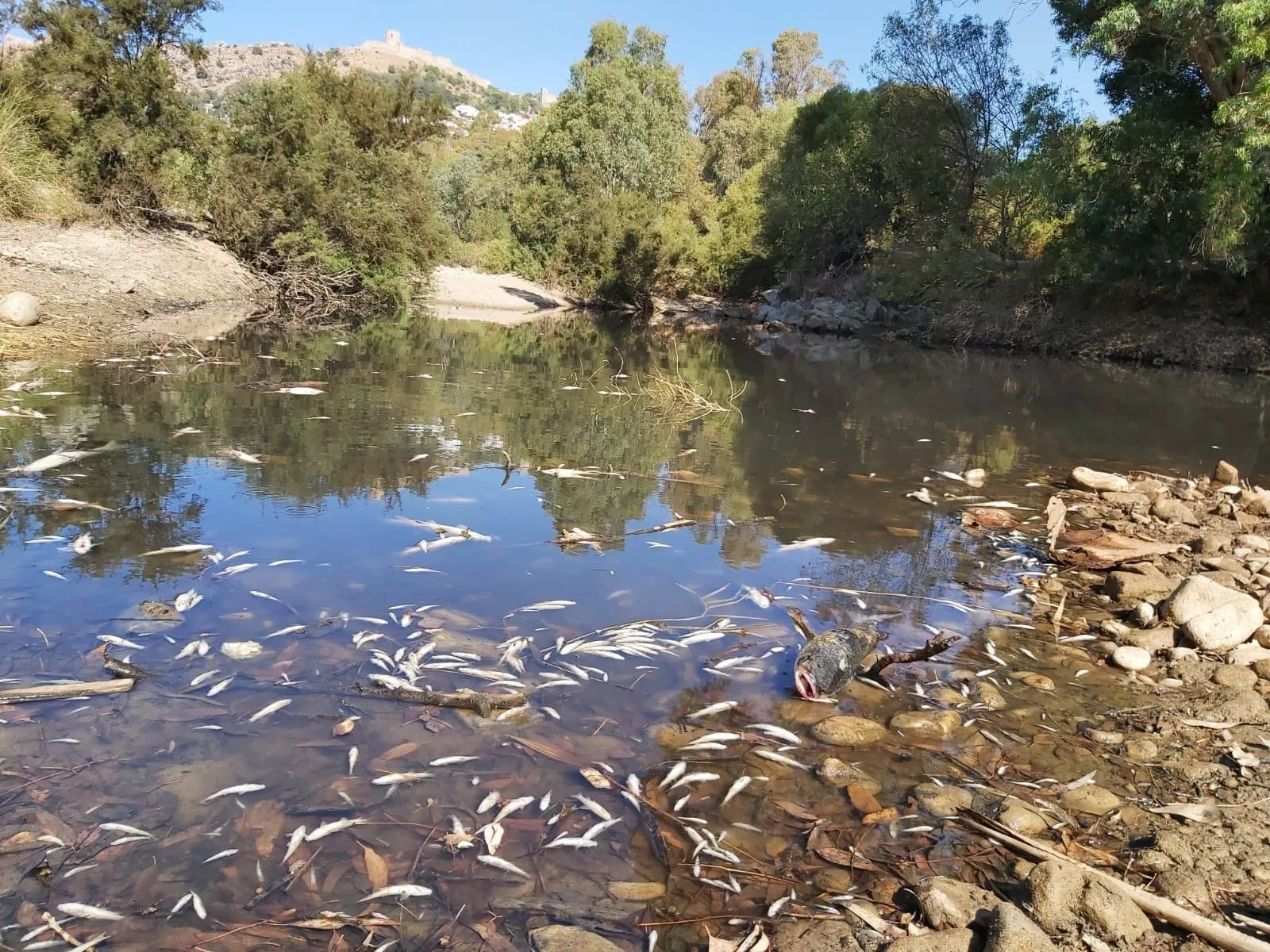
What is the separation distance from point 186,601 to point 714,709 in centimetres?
304

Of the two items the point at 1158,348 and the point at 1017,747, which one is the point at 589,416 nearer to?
the point at 1017,747

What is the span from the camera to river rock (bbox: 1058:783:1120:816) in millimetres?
3396

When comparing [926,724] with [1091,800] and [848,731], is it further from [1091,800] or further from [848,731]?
[1091,800]

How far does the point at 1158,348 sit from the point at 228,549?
26.7 metres

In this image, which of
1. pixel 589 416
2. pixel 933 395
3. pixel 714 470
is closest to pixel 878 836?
pixel 714 470

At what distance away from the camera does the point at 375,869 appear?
2859mm

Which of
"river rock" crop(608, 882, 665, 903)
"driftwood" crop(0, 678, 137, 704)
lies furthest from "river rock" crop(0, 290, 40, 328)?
"river rock" crop(608, 882, 665, 903)

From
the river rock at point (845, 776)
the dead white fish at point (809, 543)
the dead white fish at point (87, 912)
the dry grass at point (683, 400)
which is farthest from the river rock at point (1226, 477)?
the dead white fish at point (87, 912)

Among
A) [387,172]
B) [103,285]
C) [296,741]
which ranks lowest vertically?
[296,741]

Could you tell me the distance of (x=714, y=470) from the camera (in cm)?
896

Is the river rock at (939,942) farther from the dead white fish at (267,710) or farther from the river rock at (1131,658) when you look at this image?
the river rock at (1131,658)

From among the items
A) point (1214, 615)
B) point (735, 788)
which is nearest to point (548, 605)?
point (735, 788)

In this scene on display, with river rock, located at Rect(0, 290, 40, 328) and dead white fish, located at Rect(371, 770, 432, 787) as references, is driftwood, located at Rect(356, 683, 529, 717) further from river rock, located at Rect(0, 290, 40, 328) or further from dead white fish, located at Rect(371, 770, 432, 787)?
river rock, located at Rect(0, 290, 40, 328)

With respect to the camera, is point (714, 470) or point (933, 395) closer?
point (714, 470)
